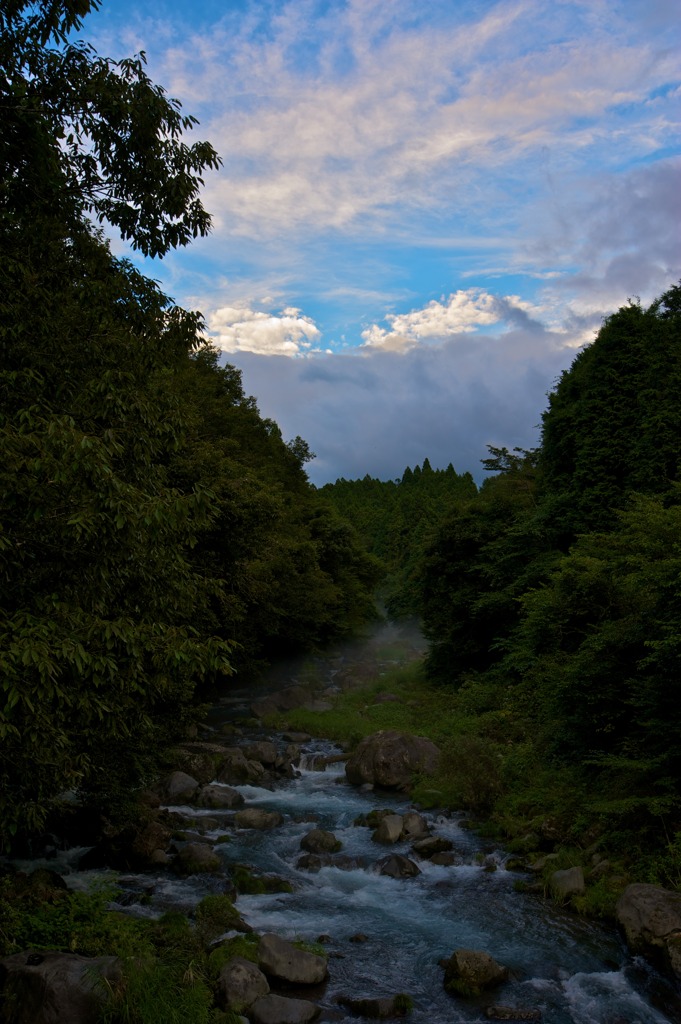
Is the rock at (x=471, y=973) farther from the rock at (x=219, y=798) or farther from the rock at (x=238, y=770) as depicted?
the rock at (x=238, y=770)

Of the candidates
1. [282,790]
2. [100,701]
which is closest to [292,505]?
[282,790]

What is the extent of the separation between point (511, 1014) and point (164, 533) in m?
7.74

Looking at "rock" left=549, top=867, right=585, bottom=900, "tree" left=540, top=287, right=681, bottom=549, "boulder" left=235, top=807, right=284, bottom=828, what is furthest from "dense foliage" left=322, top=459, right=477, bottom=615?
"rock" left=549, top=867, right=585, bottom=900

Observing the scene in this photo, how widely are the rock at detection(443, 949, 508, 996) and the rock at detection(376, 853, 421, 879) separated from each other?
381 cm

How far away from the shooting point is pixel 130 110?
855cm

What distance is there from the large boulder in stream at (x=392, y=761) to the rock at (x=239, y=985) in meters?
10.7

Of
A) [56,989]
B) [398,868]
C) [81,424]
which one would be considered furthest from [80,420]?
[398,868]

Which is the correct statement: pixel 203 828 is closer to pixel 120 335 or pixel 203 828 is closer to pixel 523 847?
pixel 523 847

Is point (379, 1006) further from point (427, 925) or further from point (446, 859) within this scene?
point (446, 859)

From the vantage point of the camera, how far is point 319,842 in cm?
1573

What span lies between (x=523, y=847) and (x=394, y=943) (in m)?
4.35

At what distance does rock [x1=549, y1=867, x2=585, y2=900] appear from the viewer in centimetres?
1252

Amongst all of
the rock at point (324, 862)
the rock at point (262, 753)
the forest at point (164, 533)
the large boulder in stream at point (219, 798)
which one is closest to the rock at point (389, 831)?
the rock at point (324, 862)

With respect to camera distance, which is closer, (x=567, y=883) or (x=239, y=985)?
(x=239, y=985)
